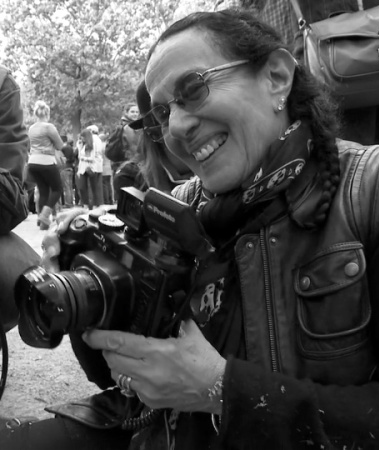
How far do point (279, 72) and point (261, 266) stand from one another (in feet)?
1.52

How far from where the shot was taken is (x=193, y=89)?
1339mm

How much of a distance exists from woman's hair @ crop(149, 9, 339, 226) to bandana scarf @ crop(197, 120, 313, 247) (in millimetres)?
32

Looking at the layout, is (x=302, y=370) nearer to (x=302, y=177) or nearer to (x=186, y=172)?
(x=302, y=177)

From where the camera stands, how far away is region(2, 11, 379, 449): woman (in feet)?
3.81

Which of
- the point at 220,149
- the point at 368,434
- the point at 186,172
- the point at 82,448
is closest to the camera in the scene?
the point at 368,434

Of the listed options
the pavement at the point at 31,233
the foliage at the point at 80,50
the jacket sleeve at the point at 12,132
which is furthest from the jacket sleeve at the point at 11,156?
the foliage at the point at 80,50

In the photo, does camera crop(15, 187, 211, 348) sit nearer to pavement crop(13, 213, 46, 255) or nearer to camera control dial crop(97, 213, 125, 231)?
camera control dial crop(97, 213, 125, 231)

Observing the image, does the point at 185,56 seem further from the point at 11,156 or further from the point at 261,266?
the point at 11,156

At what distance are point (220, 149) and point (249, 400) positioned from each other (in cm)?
55

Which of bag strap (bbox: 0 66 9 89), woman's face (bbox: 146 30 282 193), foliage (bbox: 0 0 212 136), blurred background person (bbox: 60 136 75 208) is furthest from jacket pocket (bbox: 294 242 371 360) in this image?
foliage (bbox: 0 0 212 136)

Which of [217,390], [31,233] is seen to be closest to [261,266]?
[217,390]

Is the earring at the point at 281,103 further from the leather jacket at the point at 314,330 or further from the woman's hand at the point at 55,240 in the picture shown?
the woman's hand at the point at 55,240

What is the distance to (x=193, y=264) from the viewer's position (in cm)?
116

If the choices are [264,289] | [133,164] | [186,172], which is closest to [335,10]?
[186,172]
